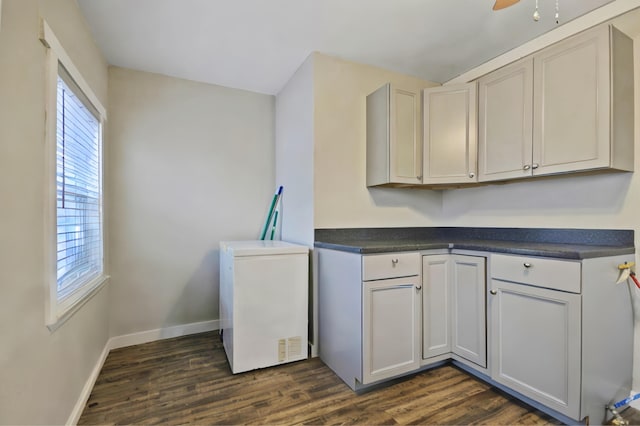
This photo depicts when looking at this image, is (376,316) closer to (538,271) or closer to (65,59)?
(538,271)

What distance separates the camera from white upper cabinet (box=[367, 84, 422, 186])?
2.36 m

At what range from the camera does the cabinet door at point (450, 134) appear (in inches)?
93.0

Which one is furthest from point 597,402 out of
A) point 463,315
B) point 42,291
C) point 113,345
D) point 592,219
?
point 113,345

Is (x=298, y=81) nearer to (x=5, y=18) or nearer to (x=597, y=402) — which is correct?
(x=5, y=18)

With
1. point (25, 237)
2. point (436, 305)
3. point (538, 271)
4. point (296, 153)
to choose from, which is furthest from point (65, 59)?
point (538, 271)

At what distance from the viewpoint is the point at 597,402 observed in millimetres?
1541

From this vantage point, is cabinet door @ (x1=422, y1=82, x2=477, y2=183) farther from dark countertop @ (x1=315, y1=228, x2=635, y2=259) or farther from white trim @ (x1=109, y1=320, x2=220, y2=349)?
white trim @ (x1=109, y1=320, x2=220, y2=349)

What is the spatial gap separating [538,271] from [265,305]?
1708 millimetres

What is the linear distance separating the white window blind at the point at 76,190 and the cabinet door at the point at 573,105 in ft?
9.11

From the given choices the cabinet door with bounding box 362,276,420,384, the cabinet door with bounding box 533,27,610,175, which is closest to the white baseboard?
the cabinet door with bounding box 362,276,420,384

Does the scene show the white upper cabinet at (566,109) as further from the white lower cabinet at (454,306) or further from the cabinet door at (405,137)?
the white lower cabinet at (454,306)

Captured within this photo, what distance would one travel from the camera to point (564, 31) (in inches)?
81.5

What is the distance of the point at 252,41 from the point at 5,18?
150cm

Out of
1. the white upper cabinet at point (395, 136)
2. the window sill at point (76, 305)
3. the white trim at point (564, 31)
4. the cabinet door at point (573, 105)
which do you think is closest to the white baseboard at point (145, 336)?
the window sill at point (76, 305)
